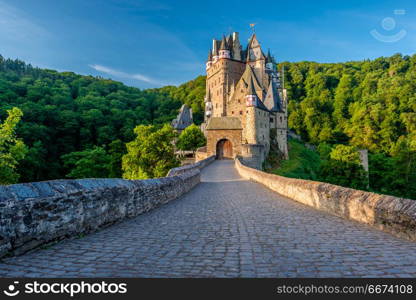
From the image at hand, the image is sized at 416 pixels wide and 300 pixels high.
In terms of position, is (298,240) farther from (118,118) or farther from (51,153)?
(118,118)

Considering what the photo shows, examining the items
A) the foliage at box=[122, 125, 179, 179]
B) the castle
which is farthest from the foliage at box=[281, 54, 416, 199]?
the foliage at box=[122, 125, 179, 179]

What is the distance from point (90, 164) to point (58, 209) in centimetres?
4287

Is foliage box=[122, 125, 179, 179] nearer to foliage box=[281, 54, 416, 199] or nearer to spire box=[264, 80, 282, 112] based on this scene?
foliage box=[281, 54, 416, 199]

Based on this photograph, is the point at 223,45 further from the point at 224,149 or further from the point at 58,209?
the point at 58,209

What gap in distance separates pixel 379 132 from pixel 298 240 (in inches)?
2589

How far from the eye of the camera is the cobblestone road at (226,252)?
2.94 metres

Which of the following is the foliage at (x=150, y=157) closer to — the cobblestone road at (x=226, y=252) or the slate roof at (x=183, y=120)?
the cobblestone road at (x=226, y=252)

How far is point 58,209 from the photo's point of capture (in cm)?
396

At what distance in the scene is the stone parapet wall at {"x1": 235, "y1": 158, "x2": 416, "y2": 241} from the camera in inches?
168

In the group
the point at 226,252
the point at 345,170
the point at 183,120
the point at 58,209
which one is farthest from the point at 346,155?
the point at 183,120

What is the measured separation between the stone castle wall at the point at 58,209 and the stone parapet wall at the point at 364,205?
5.08 meters

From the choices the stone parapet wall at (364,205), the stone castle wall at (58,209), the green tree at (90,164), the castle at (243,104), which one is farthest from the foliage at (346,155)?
the green tree at (90,164)

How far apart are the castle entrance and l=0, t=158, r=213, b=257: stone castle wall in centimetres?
3236

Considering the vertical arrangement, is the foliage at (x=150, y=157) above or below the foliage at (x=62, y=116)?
below
